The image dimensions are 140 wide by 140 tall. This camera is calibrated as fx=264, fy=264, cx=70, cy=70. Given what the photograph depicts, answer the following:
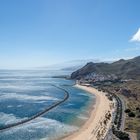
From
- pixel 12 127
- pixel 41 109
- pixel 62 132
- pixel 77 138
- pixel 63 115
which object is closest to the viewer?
pixel 77 138

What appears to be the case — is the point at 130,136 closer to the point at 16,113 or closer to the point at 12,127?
the point at 12,127

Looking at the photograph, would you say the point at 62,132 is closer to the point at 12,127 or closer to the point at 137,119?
the point at 12,127

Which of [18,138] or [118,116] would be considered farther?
Result: [118,116]

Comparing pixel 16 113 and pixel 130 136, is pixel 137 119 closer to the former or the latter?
pixel 130 136

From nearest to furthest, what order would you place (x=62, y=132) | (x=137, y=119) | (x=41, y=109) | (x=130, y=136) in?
1. (x=130, y=136)
2. (x=62, y=132)
3. (x=137, y=119)
4. (x=41, y=109)

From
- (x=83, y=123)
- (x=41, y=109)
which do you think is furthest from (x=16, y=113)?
(x=83, y=123)

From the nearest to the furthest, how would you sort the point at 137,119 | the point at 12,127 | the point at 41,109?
the point at 12,127 → the point at 137,119 → the point at 41,109

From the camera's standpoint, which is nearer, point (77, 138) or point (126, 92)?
point (77, 138)

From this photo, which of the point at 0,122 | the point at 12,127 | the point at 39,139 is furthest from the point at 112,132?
the point at 0,122

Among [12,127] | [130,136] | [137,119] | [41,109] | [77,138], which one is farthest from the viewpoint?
[41,109]
